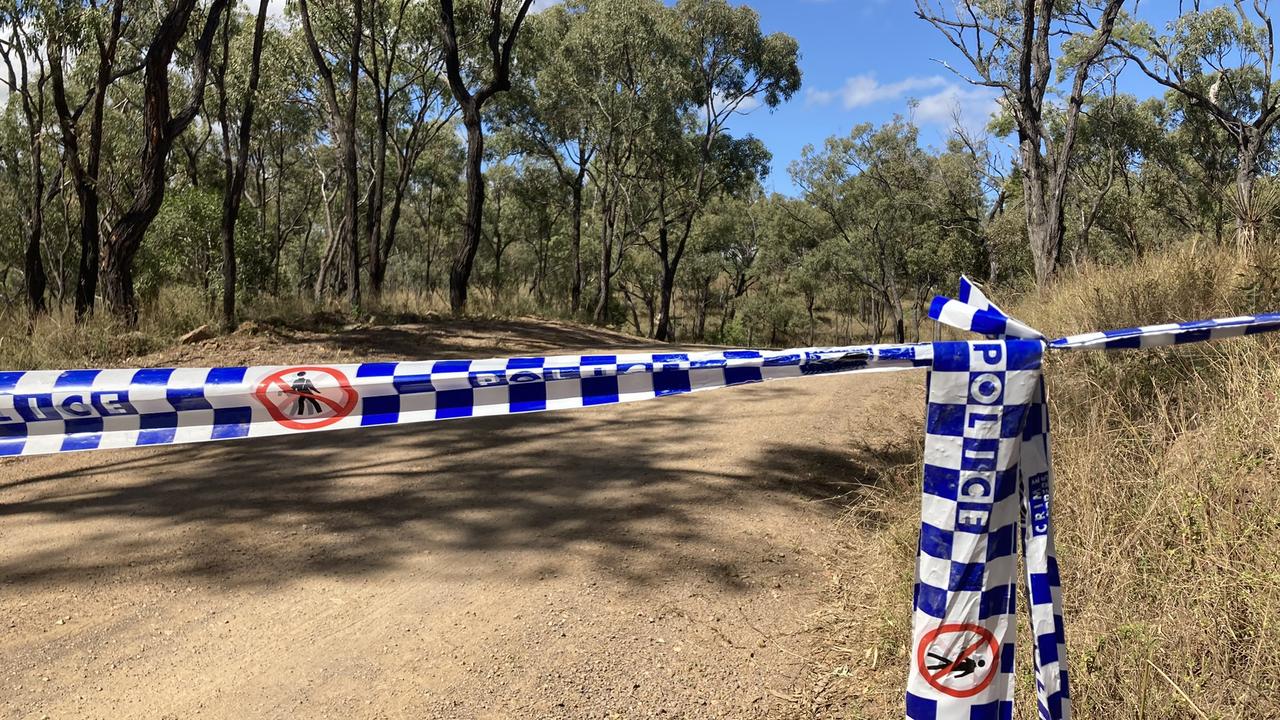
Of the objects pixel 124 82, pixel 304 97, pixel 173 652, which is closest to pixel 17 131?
pixel 124 82

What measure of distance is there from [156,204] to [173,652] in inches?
361

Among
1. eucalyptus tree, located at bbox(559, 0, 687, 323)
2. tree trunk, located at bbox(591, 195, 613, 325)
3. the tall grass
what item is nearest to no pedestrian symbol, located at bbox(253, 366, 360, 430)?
the tall grass

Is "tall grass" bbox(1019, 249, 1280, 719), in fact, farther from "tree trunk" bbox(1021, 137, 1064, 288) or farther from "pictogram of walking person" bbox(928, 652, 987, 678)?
"tree trunk" bbox(1021, 137, 1064, 288)

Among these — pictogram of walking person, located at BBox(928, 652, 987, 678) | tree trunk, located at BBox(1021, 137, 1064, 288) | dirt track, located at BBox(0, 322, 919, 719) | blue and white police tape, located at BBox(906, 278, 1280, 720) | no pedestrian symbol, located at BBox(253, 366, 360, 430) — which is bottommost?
dirt track, located at BBox(0, 322, 919, 719)

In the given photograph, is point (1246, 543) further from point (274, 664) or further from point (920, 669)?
point (274, 664)

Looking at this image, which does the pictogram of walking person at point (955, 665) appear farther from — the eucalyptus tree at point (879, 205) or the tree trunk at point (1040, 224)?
the eucalyptus tree at point (879, 205)

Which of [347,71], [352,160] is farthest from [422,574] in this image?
[347,71]

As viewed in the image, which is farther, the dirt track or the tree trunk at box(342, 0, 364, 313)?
the tree trunk at box(342, 0, 364, 313)

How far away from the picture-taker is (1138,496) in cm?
331

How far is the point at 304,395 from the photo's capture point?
88.9 inches

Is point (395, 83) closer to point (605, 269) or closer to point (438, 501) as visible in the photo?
point (605, 269)

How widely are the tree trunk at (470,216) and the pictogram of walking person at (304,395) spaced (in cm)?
1459

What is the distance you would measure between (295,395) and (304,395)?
0.08 ft

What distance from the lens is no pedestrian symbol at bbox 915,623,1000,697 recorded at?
196 centimetres
